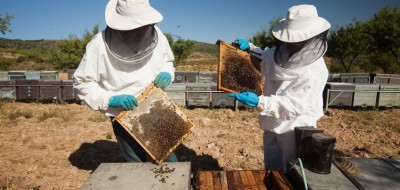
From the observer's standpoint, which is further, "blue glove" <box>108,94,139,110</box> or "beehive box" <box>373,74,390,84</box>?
"beehive box" <box>373,74,390,84</box>

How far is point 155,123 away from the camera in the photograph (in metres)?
2.75

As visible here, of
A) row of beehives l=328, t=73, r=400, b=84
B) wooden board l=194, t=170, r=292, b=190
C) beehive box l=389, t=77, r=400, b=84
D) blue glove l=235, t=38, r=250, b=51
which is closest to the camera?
wooden board l=194, t=170, r=292, b=190

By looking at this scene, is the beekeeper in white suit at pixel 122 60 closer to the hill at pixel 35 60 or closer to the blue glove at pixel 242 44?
the blue glove at pixel 242 44

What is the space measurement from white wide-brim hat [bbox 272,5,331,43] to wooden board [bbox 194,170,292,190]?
121cm

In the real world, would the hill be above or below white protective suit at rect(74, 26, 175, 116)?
above

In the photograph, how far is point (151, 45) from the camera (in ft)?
9.21

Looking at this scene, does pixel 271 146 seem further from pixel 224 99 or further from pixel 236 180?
pixel 224 99

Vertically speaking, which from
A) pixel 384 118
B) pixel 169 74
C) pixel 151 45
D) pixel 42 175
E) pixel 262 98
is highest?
pixel 151 45

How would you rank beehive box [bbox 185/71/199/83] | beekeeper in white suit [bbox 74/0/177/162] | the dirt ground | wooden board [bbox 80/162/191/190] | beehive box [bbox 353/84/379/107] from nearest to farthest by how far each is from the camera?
wooden board [bbox 80/162/191/190]
beekeeper in white suit [bbox 74/0/177/162]
the dirt ground
beehive box [bbox 353/84/379/107]
beehive box [bbox 185/71/199/83]

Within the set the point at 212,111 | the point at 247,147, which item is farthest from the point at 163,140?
the point at 212,111

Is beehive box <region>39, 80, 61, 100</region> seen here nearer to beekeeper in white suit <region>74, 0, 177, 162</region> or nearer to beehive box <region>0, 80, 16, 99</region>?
beehive box <region>0, 80, 16, 99</region>

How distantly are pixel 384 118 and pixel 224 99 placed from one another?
5409 mm

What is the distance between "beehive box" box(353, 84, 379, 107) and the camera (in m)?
10.0

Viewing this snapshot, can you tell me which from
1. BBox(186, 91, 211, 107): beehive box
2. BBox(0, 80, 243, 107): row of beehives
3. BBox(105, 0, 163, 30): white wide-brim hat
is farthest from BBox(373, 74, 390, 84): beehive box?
BBox(105, 0, 163, 30): white wide-brim hat
